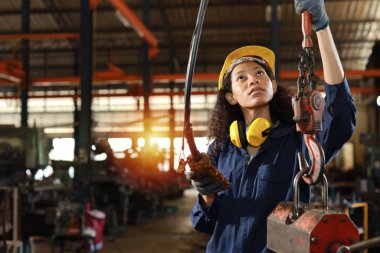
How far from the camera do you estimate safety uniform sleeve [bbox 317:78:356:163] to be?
1218 mm

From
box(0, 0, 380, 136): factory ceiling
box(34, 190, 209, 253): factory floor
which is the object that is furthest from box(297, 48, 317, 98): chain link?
box(0, 0, 380, 136): factory ceiling

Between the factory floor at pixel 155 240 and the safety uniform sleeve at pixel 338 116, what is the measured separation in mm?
4679

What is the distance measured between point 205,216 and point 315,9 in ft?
2.37

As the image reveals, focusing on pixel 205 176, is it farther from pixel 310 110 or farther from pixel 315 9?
pixel 315 9

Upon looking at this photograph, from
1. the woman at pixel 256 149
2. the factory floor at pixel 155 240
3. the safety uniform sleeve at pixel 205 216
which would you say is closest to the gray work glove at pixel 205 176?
the woman at pixel 256 149

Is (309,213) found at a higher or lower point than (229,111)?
lower

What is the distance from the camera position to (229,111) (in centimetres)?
164

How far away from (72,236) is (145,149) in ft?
16.8

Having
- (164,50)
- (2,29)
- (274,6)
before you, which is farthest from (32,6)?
(274,6)

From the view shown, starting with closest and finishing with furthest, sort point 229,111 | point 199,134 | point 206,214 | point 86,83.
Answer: point 206,214 < point 229,111 < point 86,83 < point 199,134

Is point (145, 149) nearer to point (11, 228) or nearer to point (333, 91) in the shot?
point (11, 228)

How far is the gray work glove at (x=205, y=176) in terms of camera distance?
4.13 ft

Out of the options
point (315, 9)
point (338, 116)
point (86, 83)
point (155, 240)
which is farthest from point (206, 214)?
point (155, 240)

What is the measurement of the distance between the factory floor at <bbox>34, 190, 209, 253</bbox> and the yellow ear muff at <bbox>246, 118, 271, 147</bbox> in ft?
15.0
